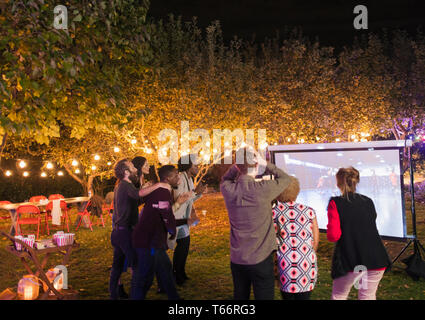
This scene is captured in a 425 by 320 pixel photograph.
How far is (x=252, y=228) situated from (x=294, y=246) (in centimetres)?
46

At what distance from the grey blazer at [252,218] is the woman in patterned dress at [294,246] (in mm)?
161

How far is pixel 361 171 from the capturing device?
583 centimetres

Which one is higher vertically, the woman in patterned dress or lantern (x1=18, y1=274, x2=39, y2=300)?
the woman in patterned dress

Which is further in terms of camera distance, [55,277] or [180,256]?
[180,256]

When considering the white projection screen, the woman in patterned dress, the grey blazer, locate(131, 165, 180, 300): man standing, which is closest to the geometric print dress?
the woman in patterned dress

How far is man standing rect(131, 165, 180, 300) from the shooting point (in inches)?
164

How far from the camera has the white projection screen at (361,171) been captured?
5750mm

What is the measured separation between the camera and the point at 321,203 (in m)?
6.07

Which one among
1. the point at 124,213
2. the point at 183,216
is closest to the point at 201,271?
the point at 183,216

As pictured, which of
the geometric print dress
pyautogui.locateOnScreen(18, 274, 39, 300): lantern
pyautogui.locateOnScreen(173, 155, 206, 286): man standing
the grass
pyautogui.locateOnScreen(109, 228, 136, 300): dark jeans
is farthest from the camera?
pyautogui.locateOnScreen(173, 155, 206, 286): man standing

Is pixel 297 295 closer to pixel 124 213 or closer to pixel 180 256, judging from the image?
pixel 124 213

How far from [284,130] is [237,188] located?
1187 centimetres

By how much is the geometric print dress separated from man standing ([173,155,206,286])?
2.25 metres

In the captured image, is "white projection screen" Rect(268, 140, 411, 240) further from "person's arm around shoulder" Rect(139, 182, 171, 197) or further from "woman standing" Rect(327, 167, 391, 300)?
"person's arm around shoulder" Rect(139, 182, 171, 197)
